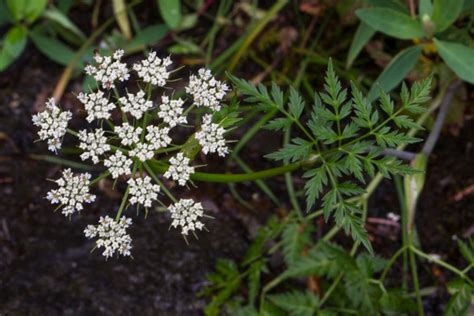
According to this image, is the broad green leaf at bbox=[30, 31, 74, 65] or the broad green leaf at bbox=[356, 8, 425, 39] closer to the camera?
the broad green leaf at bbox=[356, 8, 425, 39]

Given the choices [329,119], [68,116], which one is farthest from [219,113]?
[68,116]

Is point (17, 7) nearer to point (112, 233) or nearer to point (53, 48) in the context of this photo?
point (53, 48)

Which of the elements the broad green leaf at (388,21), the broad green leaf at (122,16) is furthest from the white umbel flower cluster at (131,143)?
the broad green leaf at (122,16)

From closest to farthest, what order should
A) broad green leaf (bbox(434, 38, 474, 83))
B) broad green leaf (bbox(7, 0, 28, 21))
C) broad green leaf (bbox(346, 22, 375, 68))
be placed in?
1. broad green leaf (bbox(434, 38, 474, 83))
2. broad green leaf (bbox(346, 22, 375, 68))
3. broad green leaf (bbox(7, 0, 28, 21))

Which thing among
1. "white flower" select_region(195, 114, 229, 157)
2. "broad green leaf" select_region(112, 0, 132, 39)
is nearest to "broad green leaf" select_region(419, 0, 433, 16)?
"white flower" select_region(195, 114, 229, 157)

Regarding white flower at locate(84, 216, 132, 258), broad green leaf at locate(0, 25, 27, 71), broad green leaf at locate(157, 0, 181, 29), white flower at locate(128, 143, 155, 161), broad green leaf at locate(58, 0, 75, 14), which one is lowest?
white flower at locate(84, 216, 132, 258)

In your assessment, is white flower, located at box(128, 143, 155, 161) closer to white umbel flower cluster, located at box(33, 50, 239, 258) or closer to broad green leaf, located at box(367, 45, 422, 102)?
white umbel flower cluster, located at box(33, 50, 239, 258)

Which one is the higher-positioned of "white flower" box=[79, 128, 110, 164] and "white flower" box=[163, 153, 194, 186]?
"white flower" box=[79, 128, 110, 164]

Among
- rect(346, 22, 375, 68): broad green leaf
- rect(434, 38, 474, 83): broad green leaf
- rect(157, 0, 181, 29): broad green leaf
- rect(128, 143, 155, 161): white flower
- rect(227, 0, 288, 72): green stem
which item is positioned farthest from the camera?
rect(227, 0, 288, 72): green stem
